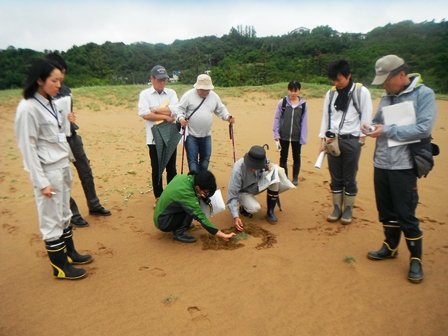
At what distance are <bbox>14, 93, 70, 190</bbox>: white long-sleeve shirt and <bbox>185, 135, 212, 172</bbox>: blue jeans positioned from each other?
6.76ft

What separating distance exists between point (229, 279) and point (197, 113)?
2.44m

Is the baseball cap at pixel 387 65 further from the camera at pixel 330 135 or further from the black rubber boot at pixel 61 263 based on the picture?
the black rubber boot at pixel 61 263

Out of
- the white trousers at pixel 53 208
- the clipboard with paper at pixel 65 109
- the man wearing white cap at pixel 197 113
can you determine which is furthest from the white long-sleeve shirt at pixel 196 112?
the white trousers at pixel 53 208

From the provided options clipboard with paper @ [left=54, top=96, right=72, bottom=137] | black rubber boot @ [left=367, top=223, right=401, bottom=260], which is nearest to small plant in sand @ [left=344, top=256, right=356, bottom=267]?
black rubber boot @ [left=367, top=223, right=401, bottom=260]

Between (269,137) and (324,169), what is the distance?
3429 mm

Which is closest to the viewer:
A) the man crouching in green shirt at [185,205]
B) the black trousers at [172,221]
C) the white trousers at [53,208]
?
the white trousers at [53,208]

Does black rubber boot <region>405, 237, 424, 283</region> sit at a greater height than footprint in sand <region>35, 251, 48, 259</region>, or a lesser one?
greater

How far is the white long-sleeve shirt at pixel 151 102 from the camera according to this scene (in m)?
4.34

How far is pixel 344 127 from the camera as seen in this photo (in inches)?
153

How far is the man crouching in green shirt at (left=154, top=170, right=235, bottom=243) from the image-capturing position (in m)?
3.26

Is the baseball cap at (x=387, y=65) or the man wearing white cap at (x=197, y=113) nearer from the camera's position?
the baseball cap at (x=387, y=65)

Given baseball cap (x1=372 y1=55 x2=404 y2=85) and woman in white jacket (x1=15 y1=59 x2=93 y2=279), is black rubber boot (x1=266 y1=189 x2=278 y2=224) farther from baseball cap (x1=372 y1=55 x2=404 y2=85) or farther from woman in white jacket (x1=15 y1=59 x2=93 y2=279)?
woman in white jacket (x1=15 y1=59 x2=93 y2=279)

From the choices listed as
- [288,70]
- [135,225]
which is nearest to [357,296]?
[135,225]

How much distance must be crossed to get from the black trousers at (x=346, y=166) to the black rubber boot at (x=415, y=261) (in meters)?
1.16
